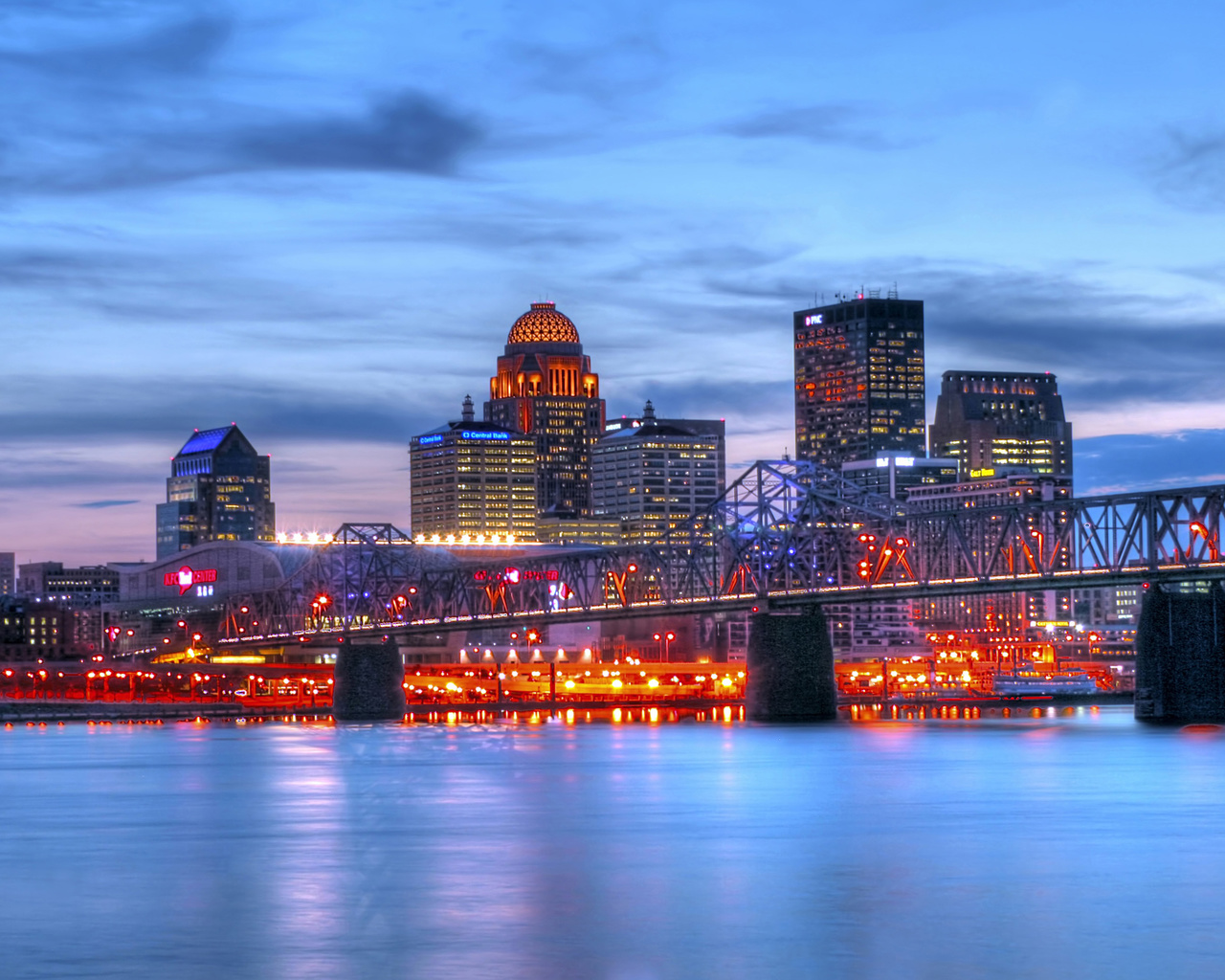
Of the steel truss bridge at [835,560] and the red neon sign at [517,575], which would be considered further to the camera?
the red neon sign at [517,575]

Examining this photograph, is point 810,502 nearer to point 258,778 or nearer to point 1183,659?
point 1183,659

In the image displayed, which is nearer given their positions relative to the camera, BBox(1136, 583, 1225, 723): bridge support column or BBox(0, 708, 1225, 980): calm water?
BBox(0, 708, 1225, 980): calm water

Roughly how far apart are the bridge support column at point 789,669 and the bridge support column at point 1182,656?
2445 centimetres

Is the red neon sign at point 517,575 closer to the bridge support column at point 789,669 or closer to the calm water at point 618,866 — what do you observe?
the bridge support column at point 789,669

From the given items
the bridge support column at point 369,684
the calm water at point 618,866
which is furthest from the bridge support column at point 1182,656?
the bridge support column at point 369,684

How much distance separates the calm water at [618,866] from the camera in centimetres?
4397

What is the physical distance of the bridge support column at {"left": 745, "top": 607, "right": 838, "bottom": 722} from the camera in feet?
518

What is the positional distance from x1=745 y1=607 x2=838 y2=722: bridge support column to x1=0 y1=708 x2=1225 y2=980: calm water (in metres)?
43.6

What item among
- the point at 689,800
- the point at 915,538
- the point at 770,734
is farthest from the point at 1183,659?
the point at 689,800

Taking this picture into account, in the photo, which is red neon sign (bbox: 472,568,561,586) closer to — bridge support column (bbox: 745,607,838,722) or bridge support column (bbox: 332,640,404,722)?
bridge support column (bbox: 332,640,404,722)

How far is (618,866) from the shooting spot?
2363 inches

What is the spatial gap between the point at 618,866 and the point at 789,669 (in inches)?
3920

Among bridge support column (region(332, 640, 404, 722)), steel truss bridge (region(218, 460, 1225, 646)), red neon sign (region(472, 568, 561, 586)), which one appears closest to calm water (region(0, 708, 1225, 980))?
steel truss bridge (region(218, 460, 1225, 646))

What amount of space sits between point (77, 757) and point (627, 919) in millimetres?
81057
